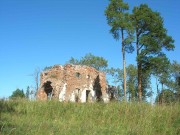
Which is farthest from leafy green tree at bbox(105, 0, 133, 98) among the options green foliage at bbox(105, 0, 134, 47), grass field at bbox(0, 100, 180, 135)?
grass field at bbox(0, 100, 180, 135)

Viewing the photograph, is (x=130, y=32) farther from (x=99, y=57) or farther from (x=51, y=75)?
(x=99, y=57)

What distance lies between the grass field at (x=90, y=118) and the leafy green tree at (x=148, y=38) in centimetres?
2231

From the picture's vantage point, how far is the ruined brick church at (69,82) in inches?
1307

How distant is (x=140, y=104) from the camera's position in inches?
457

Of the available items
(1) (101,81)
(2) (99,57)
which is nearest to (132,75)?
(2) (99,57)

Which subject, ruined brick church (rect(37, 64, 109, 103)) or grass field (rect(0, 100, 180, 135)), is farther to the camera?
ruined brick church (rect(37, 64, 109, 103))

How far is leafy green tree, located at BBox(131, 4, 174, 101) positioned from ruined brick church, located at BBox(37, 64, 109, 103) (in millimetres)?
5669

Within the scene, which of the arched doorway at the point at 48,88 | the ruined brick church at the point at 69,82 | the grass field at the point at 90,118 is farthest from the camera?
the arched doorway at the point at 48,88

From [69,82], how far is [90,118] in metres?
21.8

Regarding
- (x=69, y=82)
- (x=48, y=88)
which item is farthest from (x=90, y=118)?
(x=48, y=88)

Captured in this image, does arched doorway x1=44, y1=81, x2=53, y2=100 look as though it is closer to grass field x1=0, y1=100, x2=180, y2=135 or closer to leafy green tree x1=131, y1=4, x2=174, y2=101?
leafy green tree x1=131, y1=4, x2=174, y2=101

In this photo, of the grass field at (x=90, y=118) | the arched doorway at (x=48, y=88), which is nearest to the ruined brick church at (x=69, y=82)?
the arched doorway at (x=48, y=88)

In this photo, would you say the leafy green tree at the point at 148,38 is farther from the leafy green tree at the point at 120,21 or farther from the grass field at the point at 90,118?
the grass field at the point at 90,118

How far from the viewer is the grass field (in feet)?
26.6
